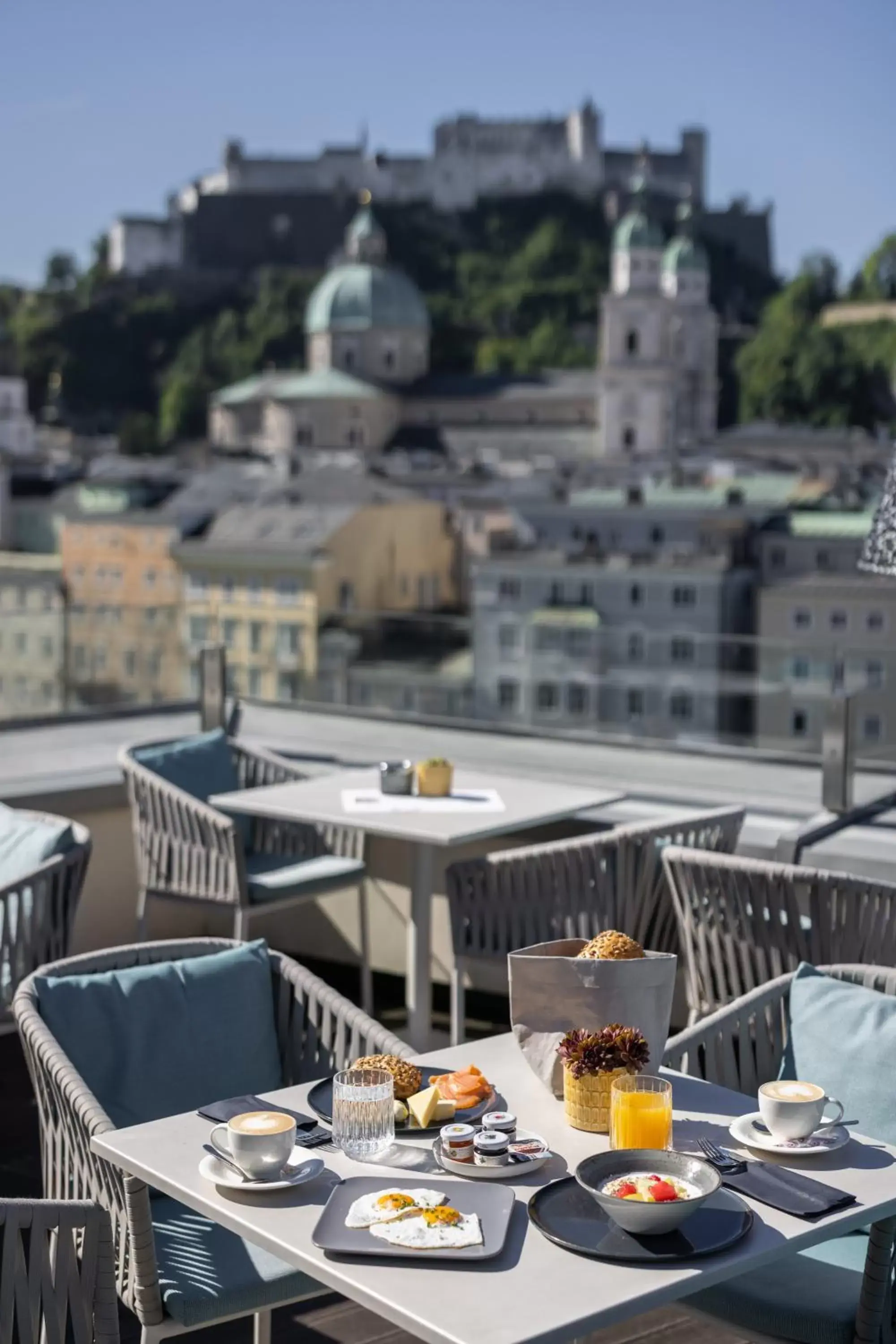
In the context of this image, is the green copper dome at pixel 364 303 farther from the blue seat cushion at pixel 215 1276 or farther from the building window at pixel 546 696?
the blue seat cushion at pixel 215 1276

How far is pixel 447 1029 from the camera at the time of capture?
14.0ft

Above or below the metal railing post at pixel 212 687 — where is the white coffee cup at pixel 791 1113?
below

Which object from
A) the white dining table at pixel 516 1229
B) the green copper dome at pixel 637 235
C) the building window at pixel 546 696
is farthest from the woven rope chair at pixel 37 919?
the green copper dome at pixel 637 235

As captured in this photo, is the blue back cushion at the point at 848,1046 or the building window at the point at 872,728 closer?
the blue back cushion at the point at 848,1046

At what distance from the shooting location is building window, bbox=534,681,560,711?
614 cm

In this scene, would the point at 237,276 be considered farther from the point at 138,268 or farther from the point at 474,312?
the point at 474,312

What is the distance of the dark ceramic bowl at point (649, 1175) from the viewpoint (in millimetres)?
1675

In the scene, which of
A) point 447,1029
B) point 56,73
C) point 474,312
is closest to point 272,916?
point 447,1029

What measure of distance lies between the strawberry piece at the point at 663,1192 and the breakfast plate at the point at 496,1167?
15 cm

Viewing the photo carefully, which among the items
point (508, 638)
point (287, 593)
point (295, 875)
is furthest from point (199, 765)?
point (508, 638)

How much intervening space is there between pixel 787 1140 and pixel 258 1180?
551 millimetres

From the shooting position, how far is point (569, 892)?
3504 millimetres

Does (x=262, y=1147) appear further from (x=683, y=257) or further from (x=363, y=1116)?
(x=683, y=257)

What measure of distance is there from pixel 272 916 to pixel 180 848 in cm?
98
